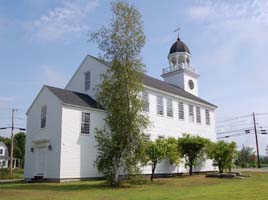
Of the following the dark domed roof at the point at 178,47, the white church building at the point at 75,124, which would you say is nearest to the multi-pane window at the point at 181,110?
the white church building at the point at 75,124

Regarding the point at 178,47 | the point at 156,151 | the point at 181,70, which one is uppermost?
the point at 178,47

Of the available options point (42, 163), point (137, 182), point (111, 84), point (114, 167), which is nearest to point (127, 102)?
point (111, 84)

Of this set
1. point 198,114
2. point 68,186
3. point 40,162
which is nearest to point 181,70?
point 198,114

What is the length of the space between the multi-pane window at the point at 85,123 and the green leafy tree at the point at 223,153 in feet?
37.8

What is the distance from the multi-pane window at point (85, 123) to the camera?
2183cm

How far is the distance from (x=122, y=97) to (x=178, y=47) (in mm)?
21715

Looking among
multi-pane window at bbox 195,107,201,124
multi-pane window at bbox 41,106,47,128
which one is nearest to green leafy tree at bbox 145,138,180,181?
multi-pane window at bbox 41,106,47,128

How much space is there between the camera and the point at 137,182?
19.1 m

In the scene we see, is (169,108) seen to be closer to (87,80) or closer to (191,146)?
(191,146)

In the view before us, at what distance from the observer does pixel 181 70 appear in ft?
120

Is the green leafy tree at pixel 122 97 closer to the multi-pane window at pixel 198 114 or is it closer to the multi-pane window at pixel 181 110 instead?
the multi-pane window at pixel 181 110

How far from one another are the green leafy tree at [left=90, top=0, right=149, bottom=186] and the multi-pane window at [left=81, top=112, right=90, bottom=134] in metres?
3.14

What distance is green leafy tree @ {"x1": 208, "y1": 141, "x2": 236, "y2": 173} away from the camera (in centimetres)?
2667

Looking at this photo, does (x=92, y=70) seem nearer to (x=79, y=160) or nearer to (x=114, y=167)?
(x=79, y=160)
